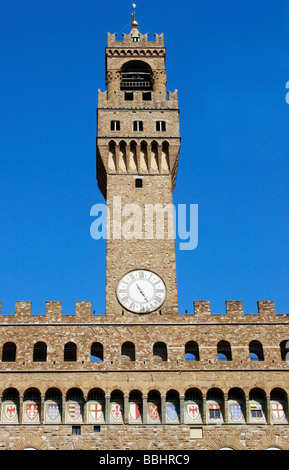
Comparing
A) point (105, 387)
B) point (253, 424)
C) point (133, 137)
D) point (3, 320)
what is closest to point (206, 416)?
point (253, 424)

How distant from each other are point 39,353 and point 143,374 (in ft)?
20.2

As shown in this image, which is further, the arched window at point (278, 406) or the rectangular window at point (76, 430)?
the arched window at point (278, 406)

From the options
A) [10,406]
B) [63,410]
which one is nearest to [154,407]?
[63,410]

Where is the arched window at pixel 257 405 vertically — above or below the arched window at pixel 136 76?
below

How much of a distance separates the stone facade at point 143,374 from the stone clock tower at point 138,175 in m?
0.14

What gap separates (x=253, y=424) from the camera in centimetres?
3609

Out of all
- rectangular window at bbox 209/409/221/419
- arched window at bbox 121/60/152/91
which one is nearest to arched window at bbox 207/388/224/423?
rectangular window at bbox 209/409/221/419

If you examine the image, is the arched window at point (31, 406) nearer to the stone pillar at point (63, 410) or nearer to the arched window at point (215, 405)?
the stone pillar at point (63, 410)

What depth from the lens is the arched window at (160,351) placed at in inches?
1499

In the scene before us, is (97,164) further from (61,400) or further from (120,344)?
(61,400)

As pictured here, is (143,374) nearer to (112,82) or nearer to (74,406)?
(74,406)

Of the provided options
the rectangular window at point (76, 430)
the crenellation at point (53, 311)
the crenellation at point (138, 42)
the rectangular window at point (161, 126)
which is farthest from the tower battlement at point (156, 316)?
the crenellation at point (138, 42)

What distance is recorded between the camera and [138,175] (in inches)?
1713

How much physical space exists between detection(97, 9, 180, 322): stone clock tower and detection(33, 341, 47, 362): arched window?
413 cm
